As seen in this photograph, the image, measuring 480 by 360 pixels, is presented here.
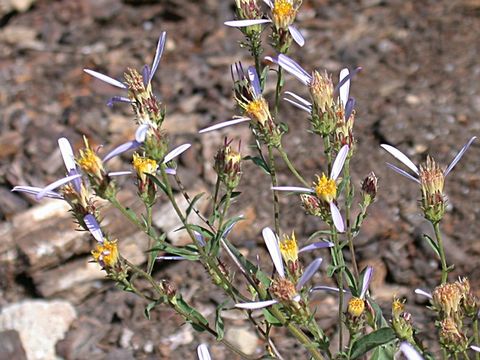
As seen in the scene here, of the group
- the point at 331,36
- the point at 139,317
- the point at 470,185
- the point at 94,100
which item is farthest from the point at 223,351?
the point at 331,36

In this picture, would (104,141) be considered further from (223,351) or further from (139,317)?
(223,351)

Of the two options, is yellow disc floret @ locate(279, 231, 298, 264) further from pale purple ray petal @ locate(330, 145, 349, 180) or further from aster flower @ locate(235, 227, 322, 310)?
pale purple ray petal @ locate(330, 145, 349, 180)

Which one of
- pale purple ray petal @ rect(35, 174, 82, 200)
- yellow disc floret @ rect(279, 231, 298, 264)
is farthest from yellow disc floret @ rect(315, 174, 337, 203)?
pale purple ray petal @ rect(35, 174, 82, 200)

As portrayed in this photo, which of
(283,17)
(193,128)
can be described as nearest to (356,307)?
(283,17)

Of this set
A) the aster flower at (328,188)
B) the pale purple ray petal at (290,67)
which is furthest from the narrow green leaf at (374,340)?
the pale purple ray petal at (290,67)

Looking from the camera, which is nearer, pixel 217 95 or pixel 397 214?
pixel 397 214

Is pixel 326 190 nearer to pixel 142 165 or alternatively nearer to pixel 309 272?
pixel 309 272
